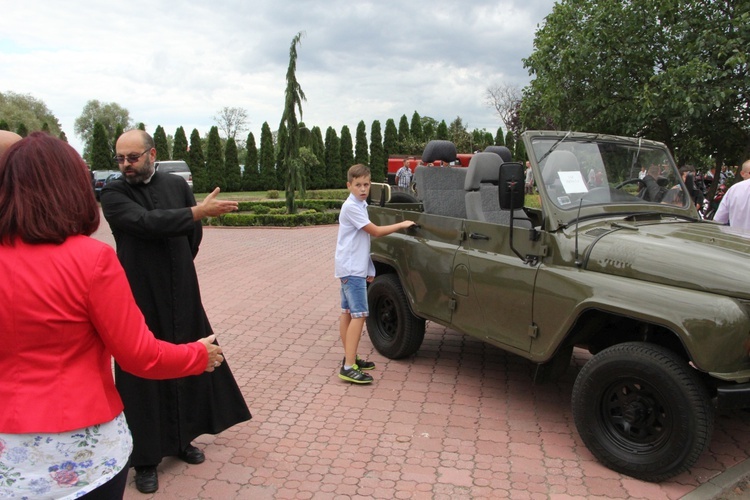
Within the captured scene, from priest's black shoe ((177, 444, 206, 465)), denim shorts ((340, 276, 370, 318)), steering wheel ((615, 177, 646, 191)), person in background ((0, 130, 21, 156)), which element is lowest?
priest's black shoe ((177, 444, 206, 465))

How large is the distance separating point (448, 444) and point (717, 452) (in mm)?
1815

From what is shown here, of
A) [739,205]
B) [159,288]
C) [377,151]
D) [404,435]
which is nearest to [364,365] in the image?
[404,435]

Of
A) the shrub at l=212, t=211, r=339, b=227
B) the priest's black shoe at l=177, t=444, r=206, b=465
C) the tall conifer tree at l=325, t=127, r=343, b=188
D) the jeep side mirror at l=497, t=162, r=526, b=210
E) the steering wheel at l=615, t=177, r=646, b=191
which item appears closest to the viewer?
the priest's black shoe at l=177, t=444, r=206, b=465

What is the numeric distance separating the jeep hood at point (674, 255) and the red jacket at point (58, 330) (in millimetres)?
2920

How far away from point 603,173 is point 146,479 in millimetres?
3830

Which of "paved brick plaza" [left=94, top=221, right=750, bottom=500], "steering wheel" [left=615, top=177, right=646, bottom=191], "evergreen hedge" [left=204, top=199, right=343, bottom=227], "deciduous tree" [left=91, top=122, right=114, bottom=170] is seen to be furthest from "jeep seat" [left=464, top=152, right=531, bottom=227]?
"deciduous tree" [left=91, top=122, right=114, bottom=170]

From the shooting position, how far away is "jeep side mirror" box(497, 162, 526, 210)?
419 centimetres

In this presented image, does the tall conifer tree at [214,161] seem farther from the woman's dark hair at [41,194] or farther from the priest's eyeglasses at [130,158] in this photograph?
the woman's dark hair at [41,194]

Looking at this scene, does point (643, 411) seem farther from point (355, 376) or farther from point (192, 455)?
point (192, 455)

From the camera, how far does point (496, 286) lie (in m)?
4.47

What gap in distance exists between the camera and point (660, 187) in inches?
192

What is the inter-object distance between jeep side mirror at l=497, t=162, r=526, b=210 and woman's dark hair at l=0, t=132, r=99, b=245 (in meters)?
2.92

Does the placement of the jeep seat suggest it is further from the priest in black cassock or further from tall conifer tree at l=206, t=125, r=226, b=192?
tall conifer tree at l=206, t=125, r=226, b=192

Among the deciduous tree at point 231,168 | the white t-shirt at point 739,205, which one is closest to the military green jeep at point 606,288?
the white t-shirt at point 739,205
